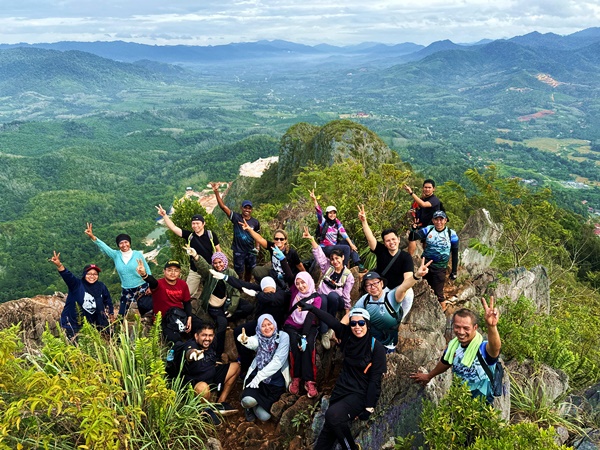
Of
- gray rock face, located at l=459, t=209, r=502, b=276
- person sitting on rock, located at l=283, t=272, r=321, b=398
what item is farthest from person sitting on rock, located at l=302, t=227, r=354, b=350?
gray rock face, located at l=459, t=209, r=502, b=276

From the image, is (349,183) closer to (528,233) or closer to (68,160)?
(528,233)

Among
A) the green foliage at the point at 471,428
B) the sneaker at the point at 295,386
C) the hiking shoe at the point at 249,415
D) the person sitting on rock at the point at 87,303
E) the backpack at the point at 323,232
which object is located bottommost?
the hiking shoe at the point at 249,415

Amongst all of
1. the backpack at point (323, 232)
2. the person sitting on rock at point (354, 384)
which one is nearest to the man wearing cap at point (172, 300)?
the person sitting on rock at point (354, 384)

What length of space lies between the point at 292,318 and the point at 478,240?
20.6ft

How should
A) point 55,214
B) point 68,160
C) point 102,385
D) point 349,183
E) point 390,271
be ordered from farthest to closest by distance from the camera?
point 68,160, point 55,214, point 349,183, point 390,271, point 102,385

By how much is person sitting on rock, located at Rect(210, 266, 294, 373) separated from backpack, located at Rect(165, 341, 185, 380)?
846 millimetres

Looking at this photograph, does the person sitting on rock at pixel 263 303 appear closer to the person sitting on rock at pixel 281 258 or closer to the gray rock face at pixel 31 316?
the person sitting on rock at pixel 281 258

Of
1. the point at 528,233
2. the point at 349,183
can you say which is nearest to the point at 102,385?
the point at 349,183

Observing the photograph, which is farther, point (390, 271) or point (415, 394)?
point (390, 271)

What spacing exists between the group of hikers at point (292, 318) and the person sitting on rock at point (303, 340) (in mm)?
14

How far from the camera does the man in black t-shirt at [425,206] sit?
763 cm

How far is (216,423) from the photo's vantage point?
5.30m

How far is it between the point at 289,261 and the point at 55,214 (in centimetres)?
10192

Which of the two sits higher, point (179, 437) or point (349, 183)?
point (349, 183)
